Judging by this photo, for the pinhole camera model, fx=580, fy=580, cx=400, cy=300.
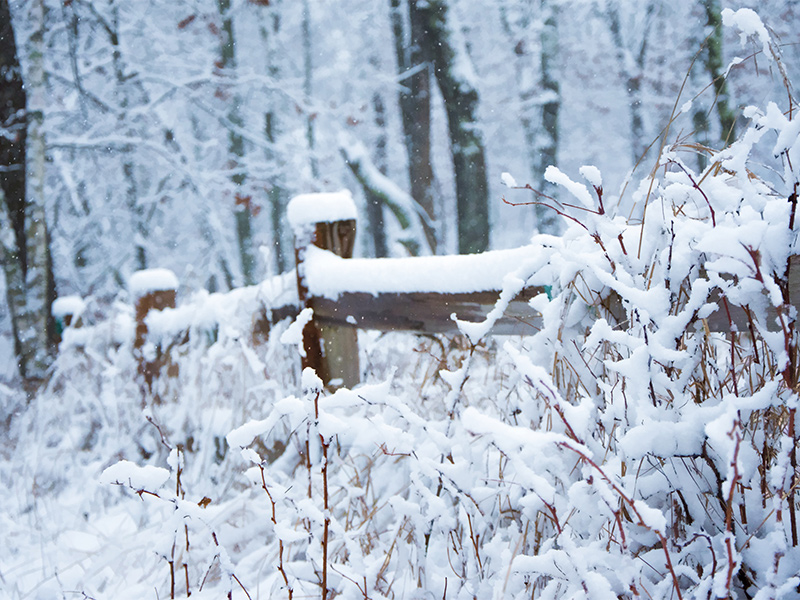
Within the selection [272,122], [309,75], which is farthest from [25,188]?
[309,75]

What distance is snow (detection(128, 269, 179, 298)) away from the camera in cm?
323

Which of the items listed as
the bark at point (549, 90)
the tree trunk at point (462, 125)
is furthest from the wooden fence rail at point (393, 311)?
the bark at point (549, 90)

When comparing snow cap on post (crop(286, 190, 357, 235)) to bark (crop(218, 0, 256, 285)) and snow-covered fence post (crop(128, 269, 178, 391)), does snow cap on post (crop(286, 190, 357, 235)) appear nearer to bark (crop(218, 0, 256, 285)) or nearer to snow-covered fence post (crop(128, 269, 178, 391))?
snow-covered fence post (crop(128, 269, 178, 391))

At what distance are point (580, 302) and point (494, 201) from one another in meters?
14.5

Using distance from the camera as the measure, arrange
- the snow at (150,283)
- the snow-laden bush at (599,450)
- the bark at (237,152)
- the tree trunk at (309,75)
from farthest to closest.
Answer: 1. the tree trunk at (309,75)
2. the bark at (237,152)
3. the snow at (150,283)
4. the snow-laden bush at (599,450)

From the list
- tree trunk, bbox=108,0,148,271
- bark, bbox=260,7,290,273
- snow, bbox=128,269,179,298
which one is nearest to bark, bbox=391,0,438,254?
bark, bbox=260,7,290,273

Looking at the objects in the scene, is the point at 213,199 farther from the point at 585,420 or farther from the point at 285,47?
the point at 585,420

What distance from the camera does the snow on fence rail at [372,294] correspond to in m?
1.41

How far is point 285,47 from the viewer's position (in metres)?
11.5

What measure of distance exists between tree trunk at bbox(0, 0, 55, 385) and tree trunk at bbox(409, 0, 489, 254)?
5.02 m

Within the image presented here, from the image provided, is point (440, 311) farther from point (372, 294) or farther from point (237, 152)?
point (237, 152)

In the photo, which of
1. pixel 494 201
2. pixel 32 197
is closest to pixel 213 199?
pixel 32 197

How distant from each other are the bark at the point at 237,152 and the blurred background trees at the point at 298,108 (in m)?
0.04

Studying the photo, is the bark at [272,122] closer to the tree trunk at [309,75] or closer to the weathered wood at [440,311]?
the tree trunk at [309,75]
